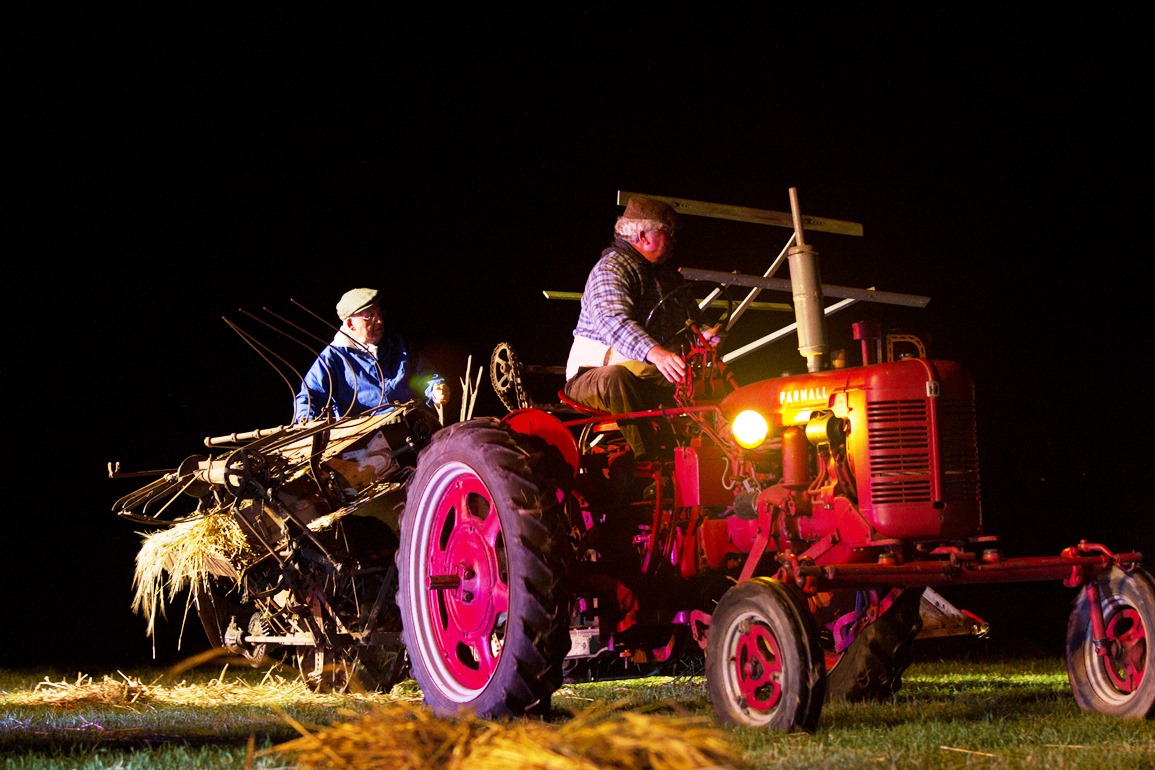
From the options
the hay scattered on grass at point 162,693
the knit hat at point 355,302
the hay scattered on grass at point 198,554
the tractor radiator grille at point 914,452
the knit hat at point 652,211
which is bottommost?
the hay scattered on grass at point 162,693

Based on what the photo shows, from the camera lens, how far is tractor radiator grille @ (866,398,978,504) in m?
4.36

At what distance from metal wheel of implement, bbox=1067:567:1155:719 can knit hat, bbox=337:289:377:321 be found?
3.79m

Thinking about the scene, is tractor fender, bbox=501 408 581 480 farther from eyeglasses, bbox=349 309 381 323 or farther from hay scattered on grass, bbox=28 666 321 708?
eyeglasses, bbox=349 309 381 323

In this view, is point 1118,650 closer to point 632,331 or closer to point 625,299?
point 632,331

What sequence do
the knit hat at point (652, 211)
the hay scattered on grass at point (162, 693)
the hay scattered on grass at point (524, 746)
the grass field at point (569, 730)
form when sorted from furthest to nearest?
the hay scattered on grass at point (162, 693), the knit hat at point (652, 211), the grass field at point (569, 730), the hay scattered on grass at point (524, 746)

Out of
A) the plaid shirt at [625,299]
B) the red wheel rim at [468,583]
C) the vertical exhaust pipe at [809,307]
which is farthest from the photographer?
the plaid shirt at [625,299]

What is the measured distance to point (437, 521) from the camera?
5.02 meters

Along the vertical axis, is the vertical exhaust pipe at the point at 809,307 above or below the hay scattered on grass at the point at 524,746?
above

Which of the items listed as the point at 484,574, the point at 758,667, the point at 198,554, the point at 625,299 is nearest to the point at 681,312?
the point at 625,299

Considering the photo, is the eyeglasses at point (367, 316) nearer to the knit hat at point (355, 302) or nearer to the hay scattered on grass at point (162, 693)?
the knit hat at point (355, 302)

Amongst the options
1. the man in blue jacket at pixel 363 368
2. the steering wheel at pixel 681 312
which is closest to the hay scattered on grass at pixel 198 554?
the man in blue jacket at pixel 363 368

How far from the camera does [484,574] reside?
15.5ft

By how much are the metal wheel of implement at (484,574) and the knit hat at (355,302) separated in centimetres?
179

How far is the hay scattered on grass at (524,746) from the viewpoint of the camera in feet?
8.00
